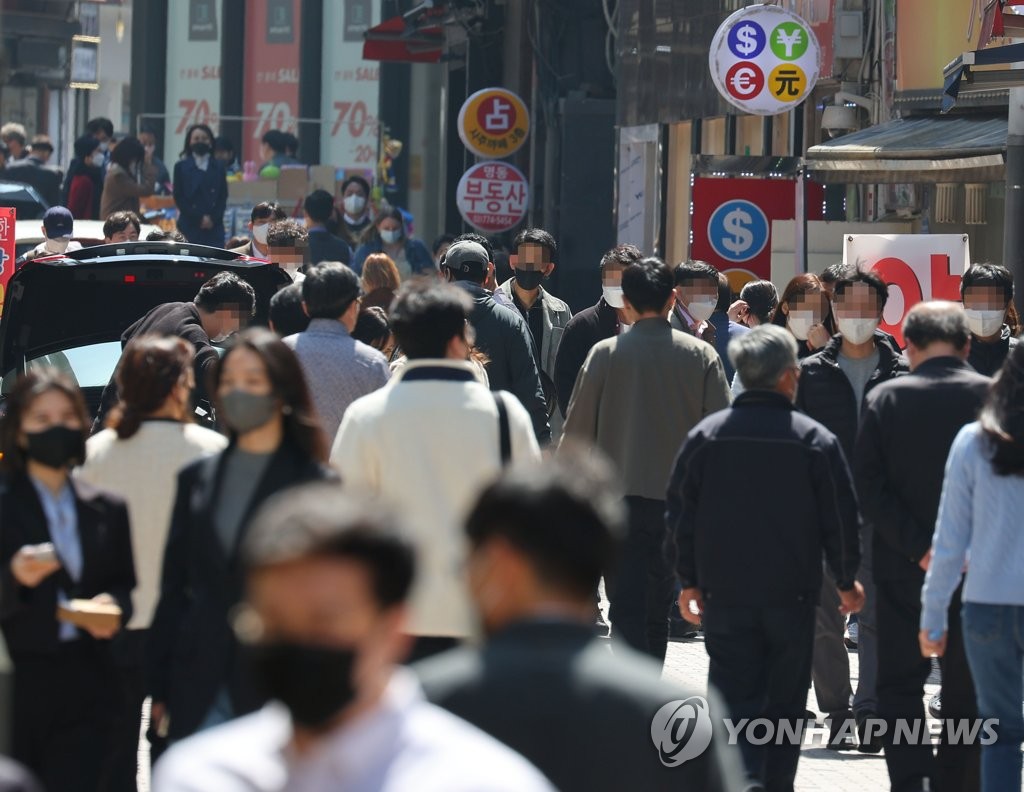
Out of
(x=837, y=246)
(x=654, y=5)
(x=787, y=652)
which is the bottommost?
(x=787, y=652)

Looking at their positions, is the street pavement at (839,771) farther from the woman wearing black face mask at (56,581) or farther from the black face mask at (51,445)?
the black face mask at (51,445)

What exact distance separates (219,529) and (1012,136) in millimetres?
7304

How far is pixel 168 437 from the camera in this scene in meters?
5.79

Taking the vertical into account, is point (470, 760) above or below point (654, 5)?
below

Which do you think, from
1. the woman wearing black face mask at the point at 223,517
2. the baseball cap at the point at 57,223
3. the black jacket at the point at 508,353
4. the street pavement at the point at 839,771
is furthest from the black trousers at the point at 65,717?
the baseball cap at the point at 57,223

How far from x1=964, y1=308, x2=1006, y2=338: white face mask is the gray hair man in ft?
8.81

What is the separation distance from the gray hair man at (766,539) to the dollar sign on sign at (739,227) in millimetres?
9301

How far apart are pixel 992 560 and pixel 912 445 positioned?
0.83 metres

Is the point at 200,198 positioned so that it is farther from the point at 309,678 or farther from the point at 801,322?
the point at 309,678

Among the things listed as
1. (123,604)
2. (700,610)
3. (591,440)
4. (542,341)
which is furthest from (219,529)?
(542,341)

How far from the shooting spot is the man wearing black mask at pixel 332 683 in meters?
2.49

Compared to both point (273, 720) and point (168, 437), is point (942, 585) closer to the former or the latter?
point (168, 437)

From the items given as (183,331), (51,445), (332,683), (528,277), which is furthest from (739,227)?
(332,683)

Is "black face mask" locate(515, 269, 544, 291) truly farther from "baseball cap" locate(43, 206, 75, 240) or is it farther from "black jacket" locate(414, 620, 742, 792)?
"black jacket" locate(414, 620, 742, 792)
